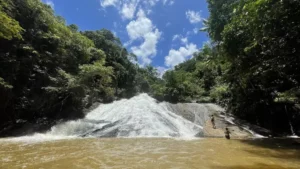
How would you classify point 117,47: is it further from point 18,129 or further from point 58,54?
point 18,129

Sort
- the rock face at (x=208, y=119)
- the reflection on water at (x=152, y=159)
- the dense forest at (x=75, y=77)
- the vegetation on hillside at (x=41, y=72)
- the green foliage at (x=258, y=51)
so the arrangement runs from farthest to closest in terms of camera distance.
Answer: the vegetation on hillside at (x=41, y=72) → the dense forest at (x=75, y=77) → the rock face at (x=208, y=119) → the green foliage at (x=258, y=51) → the reflection on water at (x=152, y=159)

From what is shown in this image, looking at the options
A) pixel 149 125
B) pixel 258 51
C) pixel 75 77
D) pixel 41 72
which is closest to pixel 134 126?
pixel 149 125

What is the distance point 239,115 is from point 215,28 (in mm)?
6513

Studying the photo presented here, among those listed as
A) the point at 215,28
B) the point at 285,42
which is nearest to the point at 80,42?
the point at 215,28

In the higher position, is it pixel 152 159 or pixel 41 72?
pixel 41 72

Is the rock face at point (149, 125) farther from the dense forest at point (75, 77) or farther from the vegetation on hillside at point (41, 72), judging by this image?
the vegetation on hillside at point (41, 72)

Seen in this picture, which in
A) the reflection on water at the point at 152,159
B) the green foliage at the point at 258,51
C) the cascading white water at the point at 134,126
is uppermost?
the green foliage at the point at 258,51

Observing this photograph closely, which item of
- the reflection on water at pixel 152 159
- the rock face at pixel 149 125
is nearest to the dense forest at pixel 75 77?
the rock face at pixel 149 125

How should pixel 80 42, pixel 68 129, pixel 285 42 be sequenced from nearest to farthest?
pixel 285 42
pixel 68 129
pixel 80 42

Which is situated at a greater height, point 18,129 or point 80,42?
point 80,42

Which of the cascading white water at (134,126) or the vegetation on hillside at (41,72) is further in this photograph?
the vegetation on hillside at (41,72)

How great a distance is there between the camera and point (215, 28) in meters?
18.3

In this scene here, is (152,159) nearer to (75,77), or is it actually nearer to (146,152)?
(146,152)

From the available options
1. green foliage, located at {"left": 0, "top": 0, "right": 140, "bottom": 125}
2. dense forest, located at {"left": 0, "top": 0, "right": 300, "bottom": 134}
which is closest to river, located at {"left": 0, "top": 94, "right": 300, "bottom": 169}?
dense forest, located at {"left": 0, "top": 0, "right": 300, "bottom": 134}
